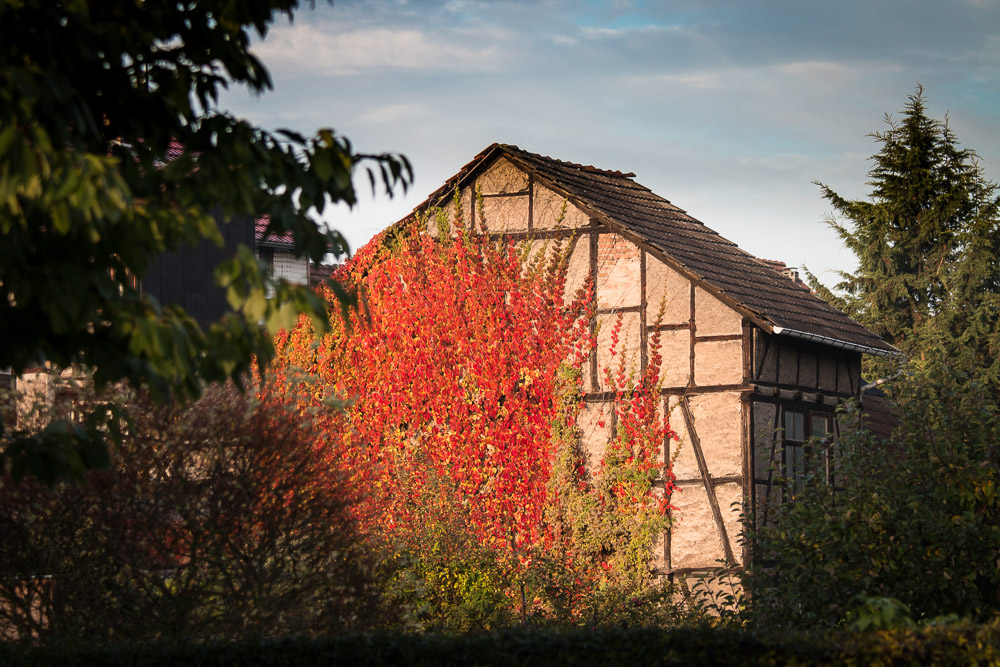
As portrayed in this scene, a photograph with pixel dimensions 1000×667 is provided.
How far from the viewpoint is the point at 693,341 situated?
56.2 feet

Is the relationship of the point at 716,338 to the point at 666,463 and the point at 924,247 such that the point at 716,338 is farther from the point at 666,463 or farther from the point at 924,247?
the point at 924,247

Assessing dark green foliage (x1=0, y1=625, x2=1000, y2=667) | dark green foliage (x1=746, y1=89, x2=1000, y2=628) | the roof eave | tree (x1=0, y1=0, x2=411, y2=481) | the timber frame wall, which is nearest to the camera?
tree (x1=0, y1=0, x2=411, y2=481)

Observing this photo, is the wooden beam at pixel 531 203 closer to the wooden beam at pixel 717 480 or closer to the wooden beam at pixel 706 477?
the wooden beam at pixel 706 477

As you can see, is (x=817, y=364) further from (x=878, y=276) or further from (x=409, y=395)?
(x=878, y=276)

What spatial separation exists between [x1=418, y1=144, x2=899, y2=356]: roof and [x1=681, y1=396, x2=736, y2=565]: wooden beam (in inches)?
65.8

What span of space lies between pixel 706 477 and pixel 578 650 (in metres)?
9.69

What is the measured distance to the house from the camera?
16703 millimetres

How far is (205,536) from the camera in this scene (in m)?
8.98

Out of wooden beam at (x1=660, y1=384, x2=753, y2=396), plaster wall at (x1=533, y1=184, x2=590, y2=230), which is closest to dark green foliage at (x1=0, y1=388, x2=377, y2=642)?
wooden beam at (x1=660, y1=384, x2=753, y2=396)

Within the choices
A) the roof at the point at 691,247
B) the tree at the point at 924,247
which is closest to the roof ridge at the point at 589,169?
the roof at the point at 691,247

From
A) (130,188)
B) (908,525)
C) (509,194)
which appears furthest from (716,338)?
(130,188)

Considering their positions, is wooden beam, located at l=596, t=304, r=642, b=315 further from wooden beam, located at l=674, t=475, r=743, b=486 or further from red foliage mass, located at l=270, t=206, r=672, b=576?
wooden beam, located at l=674, t=475, r=743, b=486

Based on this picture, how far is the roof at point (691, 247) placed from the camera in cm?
1731

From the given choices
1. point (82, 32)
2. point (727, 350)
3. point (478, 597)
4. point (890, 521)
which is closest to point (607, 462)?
point (727, 350)
